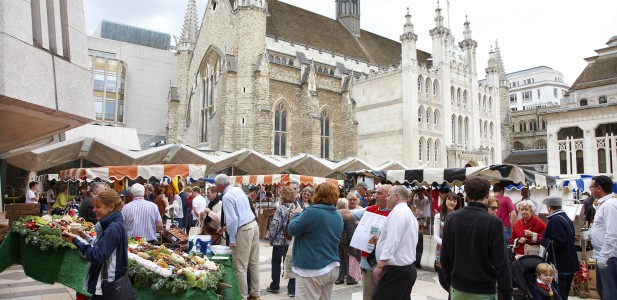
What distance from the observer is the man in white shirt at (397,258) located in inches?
161

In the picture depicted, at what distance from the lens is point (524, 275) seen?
4.95m

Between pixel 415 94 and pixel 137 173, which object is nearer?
pixel 137 173

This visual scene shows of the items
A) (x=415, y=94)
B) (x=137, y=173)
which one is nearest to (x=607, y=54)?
(x=415, y=94)

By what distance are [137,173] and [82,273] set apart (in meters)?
7.66

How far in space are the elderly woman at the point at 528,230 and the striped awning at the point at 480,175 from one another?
10.9 feet

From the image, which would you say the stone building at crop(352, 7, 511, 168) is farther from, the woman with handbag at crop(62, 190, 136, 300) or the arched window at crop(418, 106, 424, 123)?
the woman with handbag at crop(62, 190, 136, 300)

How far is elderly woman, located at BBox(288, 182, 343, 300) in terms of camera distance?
435cm

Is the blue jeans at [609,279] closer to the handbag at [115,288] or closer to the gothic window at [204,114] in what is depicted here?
the handbag at [115,288]

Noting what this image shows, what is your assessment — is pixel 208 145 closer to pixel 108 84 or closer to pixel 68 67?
pixel 108 84

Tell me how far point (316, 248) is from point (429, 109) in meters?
31.8

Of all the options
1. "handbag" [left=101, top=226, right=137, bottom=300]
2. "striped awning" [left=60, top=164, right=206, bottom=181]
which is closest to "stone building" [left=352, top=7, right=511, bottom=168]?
"striped awning" [left=60, top=164, right=206, bottom=181]

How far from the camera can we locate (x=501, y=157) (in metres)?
42.1

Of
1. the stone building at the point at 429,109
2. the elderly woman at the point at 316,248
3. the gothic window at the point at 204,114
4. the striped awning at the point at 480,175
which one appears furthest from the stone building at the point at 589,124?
the elderly woman at the point at 316,248

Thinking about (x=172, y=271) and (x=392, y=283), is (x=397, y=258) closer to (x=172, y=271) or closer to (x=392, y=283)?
(x=392, y=283)
